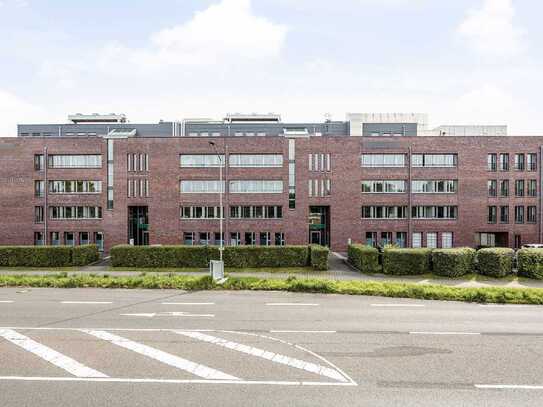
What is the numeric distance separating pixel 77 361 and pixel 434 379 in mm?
7844

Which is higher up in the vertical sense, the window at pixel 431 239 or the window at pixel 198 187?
the window at pixel 198 187

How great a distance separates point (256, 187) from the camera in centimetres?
4394

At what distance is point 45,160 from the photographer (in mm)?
44312

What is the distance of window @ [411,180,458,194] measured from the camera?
4375cm

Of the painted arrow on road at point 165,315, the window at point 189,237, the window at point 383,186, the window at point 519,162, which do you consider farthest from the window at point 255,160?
the painted arrow on road at point 165,315

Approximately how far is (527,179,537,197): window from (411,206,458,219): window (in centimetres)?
862

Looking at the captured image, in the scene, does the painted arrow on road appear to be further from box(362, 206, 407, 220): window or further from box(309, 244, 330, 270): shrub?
box(362, 206, 407, 220): window

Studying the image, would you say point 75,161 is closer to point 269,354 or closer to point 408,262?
point 408,262

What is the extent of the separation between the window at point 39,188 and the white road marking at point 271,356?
41.7 metres

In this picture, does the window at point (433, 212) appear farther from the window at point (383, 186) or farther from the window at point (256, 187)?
the window at point (256, 187)

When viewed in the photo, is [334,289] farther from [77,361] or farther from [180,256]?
[180,256]

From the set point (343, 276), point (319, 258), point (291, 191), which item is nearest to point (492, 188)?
point (291, 191)

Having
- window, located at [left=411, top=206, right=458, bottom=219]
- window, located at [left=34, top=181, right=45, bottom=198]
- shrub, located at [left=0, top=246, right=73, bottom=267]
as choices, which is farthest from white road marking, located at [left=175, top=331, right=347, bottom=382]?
window, located at [left=34, top=181, right=45, bottom=198]

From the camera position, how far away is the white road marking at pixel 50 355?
318 inches
